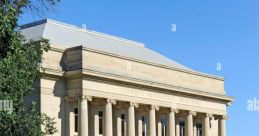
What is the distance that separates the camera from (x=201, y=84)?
70.2 meters

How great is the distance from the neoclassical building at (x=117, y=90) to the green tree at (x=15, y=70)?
20.5 meters

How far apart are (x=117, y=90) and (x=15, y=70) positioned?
28876 mm

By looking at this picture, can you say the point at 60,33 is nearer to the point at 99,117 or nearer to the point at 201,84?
the point at 99,117

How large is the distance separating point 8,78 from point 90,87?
87.9 feet

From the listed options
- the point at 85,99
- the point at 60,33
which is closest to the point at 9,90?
the point at 85,99

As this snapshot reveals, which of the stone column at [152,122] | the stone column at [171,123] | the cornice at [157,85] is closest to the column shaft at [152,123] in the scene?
the stone column at [152,122]

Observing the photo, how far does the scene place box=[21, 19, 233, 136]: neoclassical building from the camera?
56.8 metres

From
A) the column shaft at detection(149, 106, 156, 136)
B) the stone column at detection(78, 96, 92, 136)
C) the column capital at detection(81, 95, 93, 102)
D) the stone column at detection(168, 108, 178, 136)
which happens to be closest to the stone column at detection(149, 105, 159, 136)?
the column shaft at detection(149, 106, 156, 136)

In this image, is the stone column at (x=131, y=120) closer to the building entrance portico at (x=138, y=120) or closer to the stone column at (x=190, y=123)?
the building entrance portico at (x=138, y=120)

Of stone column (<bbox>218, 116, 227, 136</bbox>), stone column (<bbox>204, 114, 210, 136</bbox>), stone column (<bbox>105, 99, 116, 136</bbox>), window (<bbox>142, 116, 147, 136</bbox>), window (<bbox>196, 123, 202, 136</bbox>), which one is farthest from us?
stone column (<bbox>218, 116, 227, 136</bbox>)

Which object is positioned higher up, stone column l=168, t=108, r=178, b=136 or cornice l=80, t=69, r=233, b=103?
cornice l=80, t=69, r=233, b=103

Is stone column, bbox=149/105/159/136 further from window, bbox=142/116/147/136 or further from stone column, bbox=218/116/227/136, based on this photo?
stone column, bbox=218/116/227/136

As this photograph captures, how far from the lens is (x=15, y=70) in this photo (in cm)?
3073

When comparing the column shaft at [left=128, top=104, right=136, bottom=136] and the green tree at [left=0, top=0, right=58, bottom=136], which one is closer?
the green tree at [left=0, top=0, right=58, bottom=136]
